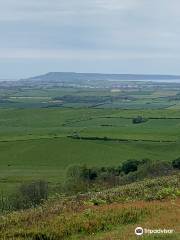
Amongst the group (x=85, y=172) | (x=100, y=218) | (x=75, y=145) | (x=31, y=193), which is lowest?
(x=75, y=145)

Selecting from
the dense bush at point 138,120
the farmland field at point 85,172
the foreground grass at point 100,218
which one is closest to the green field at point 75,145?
the farmland field at point 85,172

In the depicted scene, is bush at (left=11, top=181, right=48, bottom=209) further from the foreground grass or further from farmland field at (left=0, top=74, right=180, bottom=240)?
the foreground grass

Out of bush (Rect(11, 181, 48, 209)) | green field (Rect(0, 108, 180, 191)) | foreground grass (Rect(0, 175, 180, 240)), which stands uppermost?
foreground grass (Rect(0, 175, 180, 240))

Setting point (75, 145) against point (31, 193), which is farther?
point (75, 145)

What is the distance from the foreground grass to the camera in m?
12.9

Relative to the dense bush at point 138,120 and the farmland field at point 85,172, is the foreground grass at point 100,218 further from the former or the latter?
the dense bush at point 138,120

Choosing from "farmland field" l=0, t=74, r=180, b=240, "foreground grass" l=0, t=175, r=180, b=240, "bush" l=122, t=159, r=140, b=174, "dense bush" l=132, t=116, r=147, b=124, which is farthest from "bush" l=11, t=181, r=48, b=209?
"dense bush" l=132, t=116, r=147, b=124

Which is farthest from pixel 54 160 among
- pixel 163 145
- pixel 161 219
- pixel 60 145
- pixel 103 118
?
pixel 161 219

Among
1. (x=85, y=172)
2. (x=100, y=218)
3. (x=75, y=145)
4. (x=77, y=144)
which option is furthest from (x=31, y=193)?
(x=77, y=144)

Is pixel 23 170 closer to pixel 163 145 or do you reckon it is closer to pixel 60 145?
pixel 60 145

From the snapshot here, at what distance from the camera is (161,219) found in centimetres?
1384

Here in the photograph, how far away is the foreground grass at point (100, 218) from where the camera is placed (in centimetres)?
1286

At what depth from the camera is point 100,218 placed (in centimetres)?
1413

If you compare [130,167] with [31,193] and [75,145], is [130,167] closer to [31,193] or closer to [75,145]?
[31,193]
